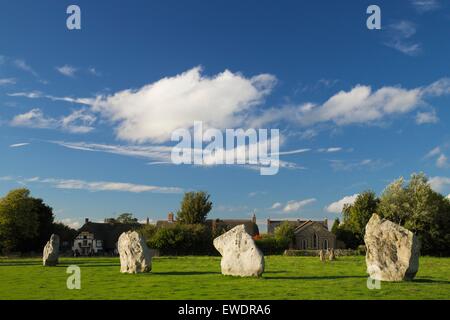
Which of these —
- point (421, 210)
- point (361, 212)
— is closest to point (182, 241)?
point (361, 212)

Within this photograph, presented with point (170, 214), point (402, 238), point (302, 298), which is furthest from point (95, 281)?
point (170, 214)

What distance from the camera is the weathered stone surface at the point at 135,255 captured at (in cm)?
2869

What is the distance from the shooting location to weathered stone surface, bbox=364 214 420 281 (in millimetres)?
22719

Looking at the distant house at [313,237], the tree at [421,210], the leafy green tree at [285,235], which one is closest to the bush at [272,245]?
the leafy green tree at [285,235]

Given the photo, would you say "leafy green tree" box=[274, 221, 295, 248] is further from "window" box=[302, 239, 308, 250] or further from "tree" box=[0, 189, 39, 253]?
"tree" box=[0, 189, 39, 253]

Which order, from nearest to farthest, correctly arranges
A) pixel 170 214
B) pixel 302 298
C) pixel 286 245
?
pixel 302 298
pixel 286 245
pixel 170 214

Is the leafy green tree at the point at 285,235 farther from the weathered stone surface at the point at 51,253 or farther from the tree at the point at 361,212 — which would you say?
the weathered stone surface at the point at 51,253

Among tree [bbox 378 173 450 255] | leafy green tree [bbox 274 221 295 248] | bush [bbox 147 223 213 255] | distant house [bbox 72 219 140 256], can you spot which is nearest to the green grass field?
bush [bbox 147 223 213 255]

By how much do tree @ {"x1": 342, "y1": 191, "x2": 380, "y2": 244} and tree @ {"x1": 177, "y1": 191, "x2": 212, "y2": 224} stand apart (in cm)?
2188

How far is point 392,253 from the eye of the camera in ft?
75.8

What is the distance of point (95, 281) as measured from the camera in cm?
2380

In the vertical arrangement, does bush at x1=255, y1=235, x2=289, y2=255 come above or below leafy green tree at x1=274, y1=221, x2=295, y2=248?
below

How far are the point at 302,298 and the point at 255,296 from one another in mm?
1625
